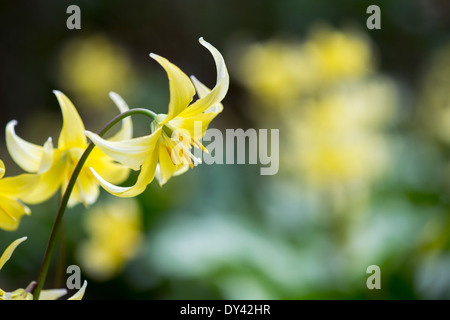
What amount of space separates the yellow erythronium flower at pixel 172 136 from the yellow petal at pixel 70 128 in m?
0.09

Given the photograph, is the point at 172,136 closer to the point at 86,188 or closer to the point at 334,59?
the point at 86,188

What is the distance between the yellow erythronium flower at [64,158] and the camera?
2.96 feet

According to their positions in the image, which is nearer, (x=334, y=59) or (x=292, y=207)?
(x=334, y=59)

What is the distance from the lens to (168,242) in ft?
8.55

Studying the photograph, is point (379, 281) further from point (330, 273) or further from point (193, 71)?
point (193, 71)

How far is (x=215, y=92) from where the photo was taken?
854 millimetres

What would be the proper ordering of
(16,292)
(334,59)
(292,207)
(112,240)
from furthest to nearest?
(292,207) → (334,59) → (112,240) → (16,292)

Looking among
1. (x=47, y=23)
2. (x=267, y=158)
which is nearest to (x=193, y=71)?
(x=47, y=23)

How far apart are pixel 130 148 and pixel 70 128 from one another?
0.57 feet

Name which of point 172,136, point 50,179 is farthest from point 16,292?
point 172,136

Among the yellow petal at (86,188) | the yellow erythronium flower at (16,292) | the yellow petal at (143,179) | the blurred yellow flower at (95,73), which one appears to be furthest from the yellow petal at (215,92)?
the blurred yellow flower at (95,73)

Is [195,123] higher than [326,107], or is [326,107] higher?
[326,107]

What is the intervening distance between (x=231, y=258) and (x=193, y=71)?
3.04 meters

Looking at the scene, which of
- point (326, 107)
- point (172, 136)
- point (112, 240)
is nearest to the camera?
point (172, 136)
